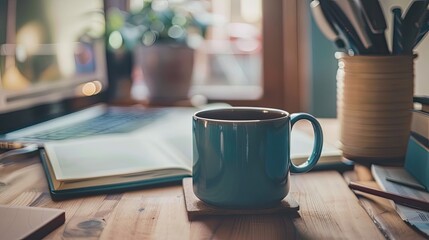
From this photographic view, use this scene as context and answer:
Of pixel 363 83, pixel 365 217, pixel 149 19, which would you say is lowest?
pixel 365 217

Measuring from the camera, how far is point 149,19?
131 centimetres

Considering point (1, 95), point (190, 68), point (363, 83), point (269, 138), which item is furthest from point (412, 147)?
point (190, 68)

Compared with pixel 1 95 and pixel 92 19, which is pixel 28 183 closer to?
pixel 1 95

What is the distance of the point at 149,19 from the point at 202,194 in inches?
32.5

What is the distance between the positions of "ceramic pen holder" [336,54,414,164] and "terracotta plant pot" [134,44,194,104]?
608 mm

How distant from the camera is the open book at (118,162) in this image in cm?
65

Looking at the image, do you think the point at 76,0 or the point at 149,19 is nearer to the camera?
the point at 76,0

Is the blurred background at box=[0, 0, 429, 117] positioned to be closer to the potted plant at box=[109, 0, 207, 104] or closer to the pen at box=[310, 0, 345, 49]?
the potted plant at box=[109, 0, 207, 104]

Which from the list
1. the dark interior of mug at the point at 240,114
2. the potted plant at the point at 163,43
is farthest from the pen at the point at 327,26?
the potted plant at the point at 163,43

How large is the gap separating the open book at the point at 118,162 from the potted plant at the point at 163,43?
0.45 metres

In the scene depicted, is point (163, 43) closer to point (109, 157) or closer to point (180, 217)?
point (109, 157)

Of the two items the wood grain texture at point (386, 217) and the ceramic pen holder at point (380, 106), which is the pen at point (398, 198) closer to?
the wood grain texture at point (386, 217)

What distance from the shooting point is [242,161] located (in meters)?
0.54

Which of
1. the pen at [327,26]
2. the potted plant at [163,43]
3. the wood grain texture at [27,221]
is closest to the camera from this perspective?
the wood grain texture at [27,221]
